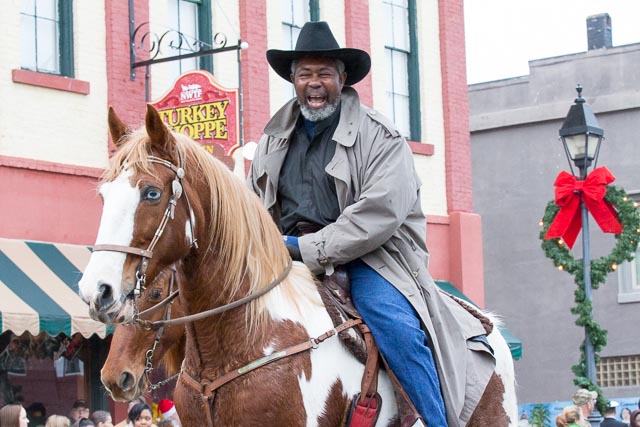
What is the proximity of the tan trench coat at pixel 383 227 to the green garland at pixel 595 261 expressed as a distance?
1011cm

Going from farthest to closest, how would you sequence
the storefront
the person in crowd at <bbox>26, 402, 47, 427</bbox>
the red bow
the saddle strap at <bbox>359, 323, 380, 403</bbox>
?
the red bow → the person in crowd at <bbox>26, 402, 47, 427</bbox> → the storefront → the saddle strap at <bbox>359, 323, 380, 403</bbox>

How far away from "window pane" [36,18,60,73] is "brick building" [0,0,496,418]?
19 millimetres

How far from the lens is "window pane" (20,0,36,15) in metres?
16.7

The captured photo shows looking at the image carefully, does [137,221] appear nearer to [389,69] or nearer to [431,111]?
[389,69]

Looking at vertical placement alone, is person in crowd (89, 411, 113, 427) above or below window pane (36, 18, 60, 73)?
below

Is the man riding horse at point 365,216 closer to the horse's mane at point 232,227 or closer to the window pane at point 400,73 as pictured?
the horse's mane at point 232,227

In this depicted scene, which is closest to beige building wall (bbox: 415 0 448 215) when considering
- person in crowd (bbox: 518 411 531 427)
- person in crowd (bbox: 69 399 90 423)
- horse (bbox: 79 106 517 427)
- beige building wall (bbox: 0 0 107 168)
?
person in crowd (bbox: 518 411 531 427)

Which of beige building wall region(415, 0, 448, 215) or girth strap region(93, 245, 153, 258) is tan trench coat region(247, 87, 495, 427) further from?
beige building wall region(415, 0, 448, 215)

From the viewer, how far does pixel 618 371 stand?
29.3 metres

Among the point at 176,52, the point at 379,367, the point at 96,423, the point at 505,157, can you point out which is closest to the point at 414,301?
the point at 379,367

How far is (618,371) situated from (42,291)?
17.6 meters

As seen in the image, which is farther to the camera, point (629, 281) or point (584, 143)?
point (629, 281)

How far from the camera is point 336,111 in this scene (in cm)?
682

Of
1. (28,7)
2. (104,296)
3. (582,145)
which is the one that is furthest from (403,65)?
(104,296)
